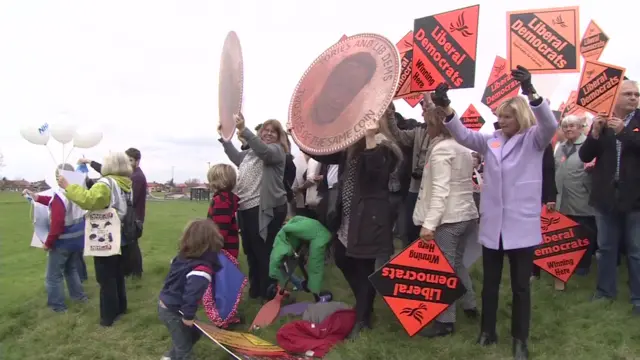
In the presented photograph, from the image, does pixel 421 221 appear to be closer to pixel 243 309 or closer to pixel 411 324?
pixel 411 324

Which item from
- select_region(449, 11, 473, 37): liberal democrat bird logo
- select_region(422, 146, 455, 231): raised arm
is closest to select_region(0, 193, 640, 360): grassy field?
select_region(422, 146, 455, 231): raised arm

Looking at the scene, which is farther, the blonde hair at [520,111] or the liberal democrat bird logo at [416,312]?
the liberal democrat bird logo at [416,312]

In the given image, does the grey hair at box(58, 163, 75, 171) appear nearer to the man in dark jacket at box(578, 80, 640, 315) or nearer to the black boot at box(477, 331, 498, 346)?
the black boot at box(477, 331, 498, 346)

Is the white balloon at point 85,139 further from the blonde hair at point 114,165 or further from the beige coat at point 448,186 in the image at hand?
the beige coat at point 448,186

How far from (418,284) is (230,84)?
8.85ft

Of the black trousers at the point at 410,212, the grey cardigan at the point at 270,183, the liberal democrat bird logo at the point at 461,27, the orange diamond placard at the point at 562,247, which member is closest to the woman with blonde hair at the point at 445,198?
the black trousers at the point at 410,212

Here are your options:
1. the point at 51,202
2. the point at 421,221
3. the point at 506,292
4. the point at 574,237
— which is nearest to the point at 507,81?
the point at 574,237

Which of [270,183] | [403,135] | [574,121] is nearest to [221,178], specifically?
[270,183]

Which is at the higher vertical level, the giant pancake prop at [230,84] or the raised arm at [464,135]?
the giant pancake prop at [230,84]

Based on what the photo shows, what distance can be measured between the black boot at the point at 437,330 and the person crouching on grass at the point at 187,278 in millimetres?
1811

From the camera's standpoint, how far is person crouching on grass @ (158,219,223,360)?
145 inches

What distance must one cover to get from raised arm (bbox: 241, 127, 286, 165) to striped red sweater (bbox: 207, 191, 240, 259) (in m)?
0.51

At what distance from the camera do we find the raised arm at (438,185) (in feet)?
12.0

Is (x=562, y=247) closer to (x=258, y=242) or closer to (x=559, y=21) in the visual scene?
(x=559, y=21)
